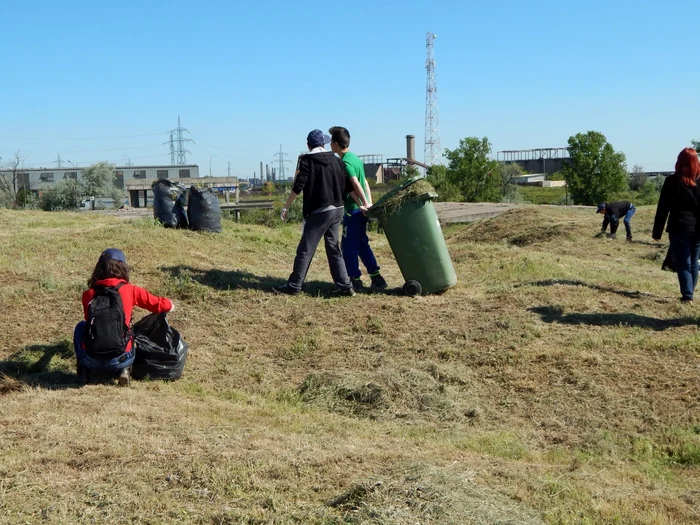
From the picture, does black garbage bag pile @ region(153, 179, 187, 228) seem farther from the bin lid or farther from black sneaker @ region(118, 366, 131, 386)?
black sneaker @ region(118, 366, 131, 386)

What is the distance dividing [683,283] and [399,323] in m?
3.10

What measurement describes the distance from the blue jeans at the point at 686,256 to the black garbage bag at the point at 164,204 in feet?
25.2

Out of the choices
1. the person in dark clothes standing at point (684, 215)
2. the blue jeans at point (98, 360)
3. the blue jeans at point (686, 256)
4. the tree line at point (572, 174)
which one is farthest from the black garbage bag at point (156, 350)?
the tree line at point (572, 174)

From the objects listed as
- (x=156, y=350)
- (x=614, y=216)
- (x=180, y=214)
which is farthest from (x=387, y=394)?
(x=614, y=216)

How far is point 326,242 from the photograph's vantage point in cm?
808

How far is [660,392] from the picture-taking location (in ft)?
19.3

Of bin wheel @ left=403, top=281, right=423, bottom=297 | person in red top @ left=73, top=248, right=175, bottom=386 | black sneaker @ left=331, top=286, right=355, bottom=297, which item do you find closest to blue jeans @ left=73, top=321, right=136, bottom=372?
person in red top @ left=73, top=248, right=175, bottom=386

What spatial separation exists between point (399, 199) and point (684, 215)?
2988 mm

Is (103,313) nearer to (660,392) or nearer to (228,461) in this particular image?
(228,461)

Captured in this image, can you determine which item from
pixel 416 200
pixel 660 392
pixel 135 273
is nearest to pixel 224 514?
pixel 660 392

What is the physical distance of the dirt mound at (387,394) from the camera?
5699mm

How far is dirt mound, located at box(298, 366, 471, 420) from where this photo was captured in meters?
5.70

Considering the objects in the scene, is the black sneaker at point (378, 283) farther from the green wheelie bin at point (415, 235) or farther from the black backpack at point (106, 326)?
the black backpack at point (106, 326)

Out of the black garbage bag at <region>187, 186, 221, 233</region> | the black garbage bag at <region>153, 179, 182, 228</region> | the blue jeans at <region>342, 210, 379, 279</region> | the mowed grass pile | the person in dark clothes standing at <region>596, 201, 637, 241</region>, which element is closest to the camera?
the mowed grass pile
